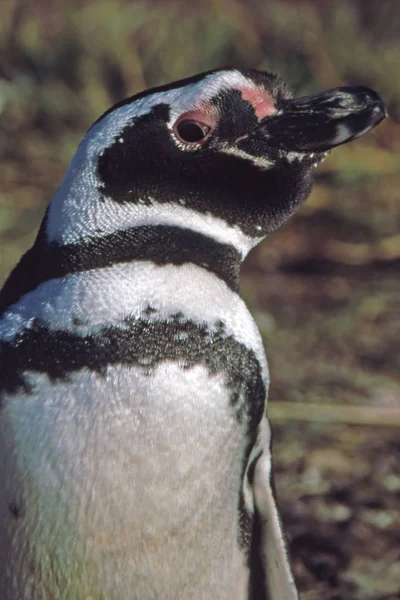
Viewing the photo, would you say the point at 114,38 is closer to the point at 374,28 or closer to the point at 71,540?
the point at 374,28

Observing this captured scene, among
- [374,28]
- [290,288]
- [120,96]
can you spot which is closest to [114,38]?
[120,96]

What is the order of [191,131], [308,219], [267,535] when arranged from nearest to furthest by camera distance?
1. [191,131]
2. [267,535]
3. [308,219]

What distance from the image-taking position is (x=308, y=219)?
551cm

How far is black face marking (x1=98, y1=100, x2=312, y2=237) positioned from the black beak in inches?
1.9

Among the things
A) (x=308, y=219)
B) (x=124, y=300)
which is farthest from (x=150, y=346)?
(x=308, y=219)

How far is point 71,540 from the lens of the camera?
1.86 metres

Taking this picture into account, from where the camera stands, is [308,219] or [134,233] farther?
[308,219]

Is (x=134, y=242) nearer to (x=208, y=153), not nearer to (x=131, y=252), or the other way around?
(x=131, y=252)

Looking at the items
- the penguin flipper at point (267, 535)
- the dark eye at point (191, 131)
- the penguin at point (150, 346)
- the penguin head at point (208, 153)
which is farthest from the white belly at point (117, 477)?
the dark eye at point (191, 131)

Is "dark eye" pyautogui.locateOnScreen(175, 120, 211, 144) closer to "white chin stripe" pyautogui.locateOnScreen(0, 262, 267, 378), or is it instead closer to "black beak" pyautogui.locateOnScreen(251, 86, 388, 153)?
"black beak" pyautogui.locateOnScreen(251, 86, 388, 153)

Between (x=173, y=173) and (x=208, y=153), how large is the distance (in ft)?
0.24

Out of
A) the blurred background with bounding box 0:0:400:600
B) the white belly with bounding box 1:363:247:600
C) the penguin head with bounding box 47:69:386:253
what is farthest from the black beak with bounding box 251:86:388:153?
the blurred background with bounding box 0:0:400:600

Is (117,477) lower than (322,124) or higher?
lower

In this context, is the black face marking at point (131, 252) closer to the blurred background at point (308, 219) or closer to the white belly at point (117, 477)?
the white belly at point (117, 477)
